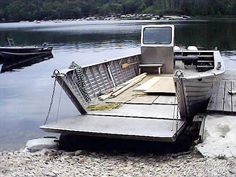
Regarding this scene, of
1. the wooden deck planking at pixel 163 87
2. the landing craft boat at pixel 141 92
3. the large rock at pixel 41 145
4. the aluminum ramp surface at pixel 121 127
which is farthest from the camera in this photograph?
the wooden deck planking at pixel 163 87

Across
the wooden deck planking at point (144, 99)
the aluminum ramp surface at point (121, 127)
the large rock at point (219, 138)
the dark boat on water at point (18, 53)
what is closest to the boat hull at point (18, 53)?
the dark boat on water at point (18, 53)

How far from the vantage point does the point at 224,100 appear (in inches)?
469

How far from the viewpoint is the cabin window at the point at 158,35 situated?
1552cm

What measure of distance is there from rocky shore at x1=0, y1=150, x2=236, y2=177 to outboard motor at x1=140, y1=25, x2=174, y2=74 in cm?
680

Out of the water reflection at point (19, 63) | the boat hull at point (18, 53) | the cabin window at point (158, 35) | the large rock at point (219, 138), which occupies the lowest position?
the water reflection at point (19, 63)

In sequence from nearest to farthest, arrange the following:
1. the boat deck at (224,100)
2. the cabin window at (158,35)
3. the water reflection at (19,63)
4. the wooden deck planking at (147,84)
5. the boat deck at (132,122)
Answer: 1. the boat deck at (132,122)
2. the boat deck at (224,100)
3. the wooden deck planking at (147,84)
4. the cabin window at (158,35)
5. the water reflection at (19,63)

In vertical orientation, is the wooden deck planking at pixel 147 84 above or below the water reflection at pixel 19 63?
above

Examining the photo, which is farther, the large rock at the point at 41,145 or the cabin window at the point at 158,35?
the cabin window at the point at 158,35

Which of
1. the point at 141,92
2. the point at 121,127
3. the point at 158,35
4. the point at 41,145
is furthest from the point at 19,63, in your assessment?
the point at 121,127

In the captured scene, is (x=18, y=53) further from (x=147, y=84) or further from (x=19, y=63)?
(x=147, y=84)

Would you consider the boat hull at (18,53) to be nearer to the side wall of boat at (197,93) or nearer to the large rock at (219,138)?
the side wall of boat at (197,93)

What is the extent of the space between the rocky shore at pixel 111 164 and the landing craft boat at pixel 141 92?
55 centimetres

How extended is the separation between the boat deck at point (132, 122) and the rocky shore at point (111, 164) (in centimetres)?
54

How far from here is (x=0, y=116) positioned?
53.7 feet
